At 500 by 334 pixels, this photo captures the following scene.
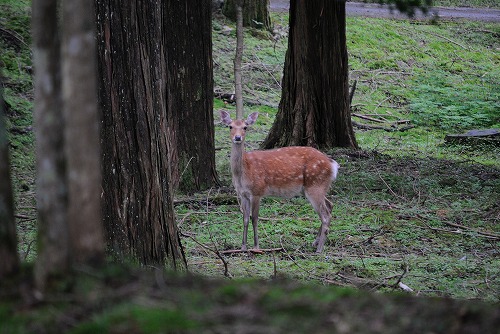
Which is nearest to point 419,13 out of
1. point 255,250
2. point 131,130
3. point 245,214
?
point 245,214

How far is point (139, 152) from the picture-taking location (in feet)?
19.7

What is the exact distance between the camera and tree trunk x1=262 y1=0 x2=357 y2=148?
13984 millimetres

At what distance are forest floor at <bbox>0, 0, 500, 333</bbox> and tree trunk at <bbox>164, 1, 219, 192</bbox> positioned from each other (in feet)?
1.38

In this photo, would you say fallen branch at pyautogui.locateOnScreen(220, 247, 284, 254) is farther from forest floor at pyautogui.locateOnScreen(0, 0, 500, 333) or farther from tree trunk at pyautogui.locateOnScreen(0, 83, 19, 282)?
tree trunk at pyautogui.locateOnScreen(0, 83, 19, 282)

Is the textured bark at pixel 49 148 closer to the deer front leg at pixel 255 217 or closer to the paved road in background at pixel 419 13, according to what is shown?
the deer front leg at pixel 255 217

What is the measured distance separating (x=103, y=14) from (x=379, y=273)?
11.5ft

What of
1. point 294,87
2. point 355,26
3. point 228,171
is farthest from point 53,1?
point 355,26

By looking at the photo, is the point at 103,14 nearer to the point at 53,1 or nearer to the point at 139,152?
the point at 139,152

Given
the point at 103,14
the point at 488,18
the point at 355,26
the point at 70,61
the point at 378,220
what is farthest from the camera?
the point at 488,18

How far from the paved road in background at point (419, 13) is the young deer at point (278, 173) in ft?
46.7

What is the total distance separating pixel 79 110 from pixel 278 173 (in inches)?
265

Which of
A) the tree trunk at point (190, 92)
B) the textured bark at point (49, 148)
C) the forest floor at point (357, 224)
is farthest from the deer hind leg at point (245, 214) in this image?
the textured bark at point (49, 148)

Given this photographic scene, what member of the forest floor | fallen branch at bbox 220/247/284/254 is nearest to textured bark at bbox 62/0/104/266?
the forest floor

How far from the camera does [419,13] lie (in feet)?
83.7
